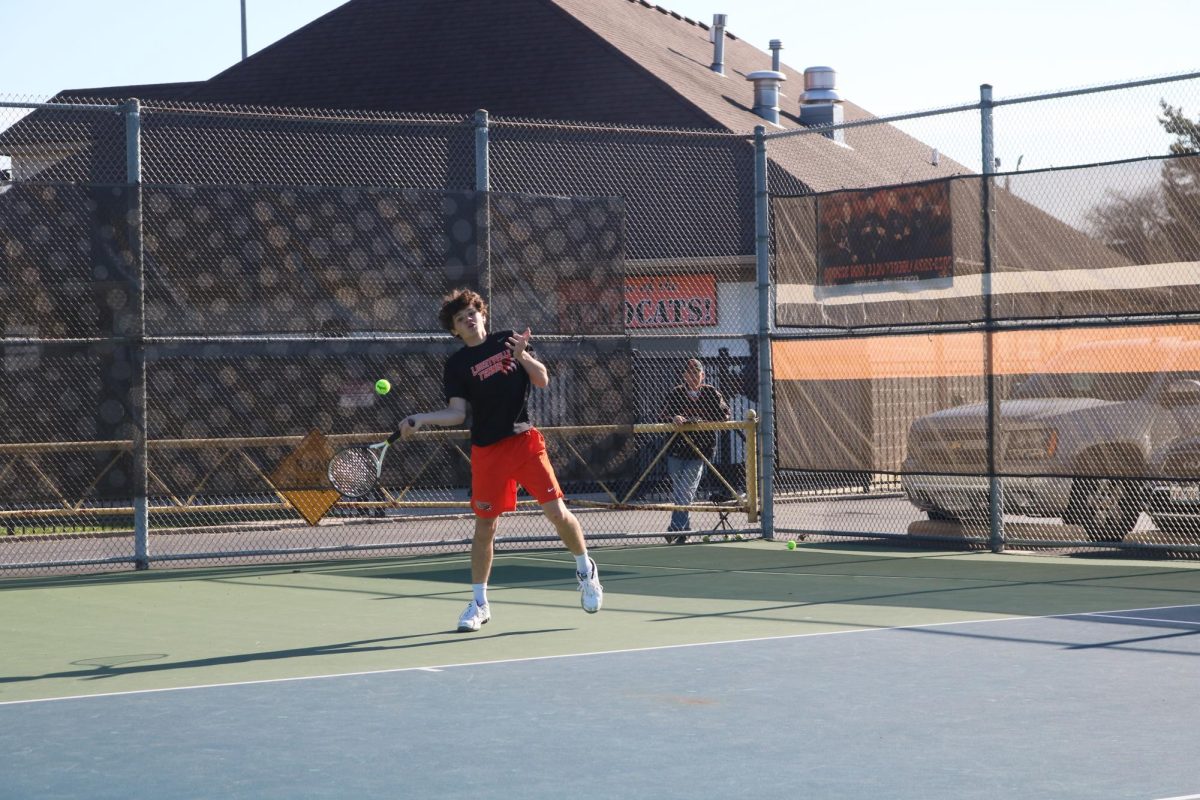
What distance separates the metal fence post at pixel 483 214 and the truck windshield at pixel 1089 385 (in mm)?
4425

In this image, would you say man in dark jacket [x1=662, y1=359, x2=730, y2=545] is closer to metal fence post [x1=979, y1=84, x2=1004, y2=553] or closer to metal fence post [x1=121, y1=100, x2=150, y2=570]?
metal fence post [x1=979, y1=84, x2=1004, y2=553]

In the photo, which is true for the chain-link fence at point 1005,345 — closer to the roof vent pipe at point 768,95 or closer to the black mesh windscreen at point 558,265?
the black mesh windscreen at point 558,265

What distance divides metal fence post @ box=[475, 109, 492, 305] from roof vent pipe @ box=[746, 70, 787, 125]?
18.8 m

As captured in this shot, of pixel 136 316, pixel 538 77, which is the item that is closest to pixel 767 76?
pixel 538 77

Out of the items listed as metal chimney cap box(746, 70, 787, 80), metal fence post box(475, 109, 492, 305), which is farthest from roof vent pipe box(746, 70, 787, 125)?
metal fence post box(475, 109, 492, 305)

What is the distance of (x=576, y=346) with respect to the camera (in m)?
14.6

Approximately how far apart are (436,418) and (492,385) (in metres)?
0.43

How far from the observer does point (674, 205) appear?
2816 centimetres

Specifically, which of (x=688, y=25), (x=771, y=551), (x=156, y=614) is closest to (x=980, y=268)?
(x=771, y=551)

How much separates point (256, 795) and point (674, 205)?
2326cm

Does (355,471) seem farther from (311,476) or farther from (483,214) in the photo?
(483,214)

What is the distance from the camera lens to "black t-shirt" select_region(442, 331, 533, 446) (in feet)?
30.8

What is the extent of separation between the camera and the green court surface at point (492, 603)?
27.9ft

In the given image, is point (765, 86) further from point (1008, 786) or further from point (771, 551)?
point (1008, 786)
